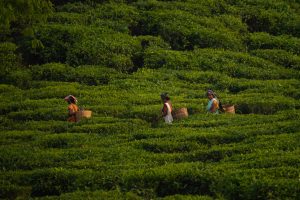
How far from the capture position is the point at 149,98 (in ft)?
86.5

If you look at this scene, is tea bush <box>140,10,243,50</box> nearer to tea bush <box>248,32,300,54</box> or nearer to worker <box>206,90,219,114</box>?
tea bush <box>248,32,300,54</box>

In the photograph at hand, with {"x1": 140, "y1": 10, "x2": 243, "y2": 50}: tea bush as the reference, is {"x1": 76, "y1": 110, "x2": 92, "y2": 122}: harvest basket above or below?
below

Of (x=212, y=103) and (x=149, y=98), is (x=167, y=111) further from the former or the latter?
(x=149, y=98)

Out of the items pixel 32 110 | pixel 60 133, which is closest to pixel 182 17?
pixel 32 110

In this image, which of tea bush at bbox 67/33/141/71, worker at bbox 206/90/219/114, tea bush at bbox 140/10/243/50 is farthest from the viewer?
tea bush at bbox 140/10/243/50

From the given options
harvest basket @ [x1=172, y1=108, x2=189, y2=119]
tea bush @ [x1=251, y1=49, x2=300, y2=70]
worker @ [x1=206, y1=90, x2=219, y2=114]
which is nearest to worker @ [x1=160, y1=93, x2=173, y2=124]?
harvest basket @ [x1=172, y1=108, x2=189, y2=119]

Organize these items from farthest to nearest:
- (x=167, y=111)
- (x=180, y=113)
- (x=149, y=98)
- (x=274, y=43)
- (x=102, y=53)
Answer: (x=274, y=43)
(x=102, y=53)
(x=149, y=98)
(x=180, y=113)
(x=167, y=111)

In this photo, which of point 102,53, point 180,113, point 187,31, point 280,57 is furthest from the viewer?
point 187,31

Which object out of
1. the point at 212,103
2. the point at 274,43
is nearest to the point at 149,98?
the point at 212,103

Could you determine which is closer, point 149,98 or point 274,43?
point 149,98

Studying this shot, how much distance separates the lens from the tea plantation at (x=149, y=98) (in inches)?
628

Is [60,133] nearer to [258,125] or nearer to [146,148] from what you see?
[146,148]

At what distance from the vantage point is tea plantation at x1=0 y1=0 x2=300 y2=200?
16.0m

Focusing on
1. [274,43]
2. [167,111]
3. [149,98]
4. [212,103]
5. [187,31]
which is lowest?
[149,98]
